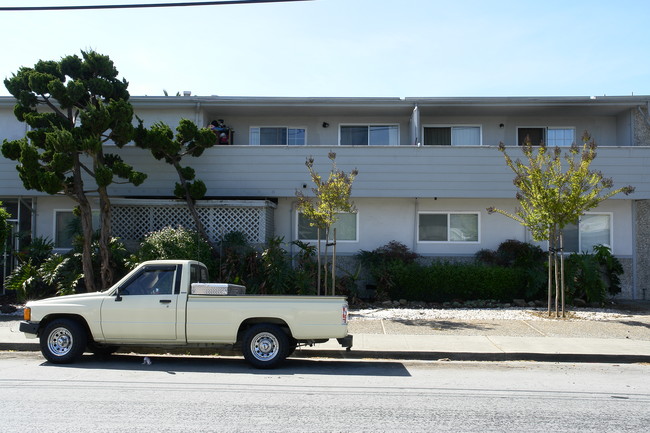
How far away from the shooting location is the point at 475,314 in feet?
46.5

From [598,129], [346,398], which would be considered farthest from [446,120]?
[346,398]

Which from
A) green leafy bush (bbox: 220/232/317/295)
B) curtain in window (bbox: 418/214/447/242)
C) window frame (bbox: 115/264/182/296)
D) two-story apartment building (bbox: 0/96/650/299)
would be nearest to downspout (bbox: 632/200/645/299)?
two-story apartment building (bbox: 0/96/650/299)

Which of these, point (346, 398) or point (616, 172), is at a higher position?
point (616, 172)

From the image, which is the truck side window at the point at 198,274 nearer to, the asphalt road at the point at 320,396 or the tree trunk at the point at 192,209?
the asphalt road at the point at 320,396

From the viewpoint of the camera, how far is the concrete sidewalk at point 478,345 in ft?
32.5

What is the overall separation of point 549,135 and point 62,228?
14713mm

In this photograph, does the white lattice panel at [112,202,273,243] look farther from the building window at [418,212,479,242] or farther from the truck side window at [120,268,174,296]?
the truck side window at [120,268,174,296]

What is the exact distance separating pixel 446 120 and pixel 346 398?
13.0 m

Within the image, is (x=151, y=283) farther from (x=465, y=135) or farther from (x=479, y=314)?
(x=465, y=135)

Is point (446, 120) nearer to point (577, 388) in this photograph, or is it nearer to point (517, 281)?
point (517, 281)

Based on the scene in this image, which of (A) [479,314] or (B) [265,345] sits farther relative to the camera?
(A) [479,314]

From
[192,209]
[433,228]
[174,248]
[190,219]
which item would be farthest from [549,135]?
[174,248]

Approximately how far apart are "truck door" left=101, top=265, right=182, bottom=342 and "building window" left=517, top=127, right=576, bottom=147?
12959 millimetres

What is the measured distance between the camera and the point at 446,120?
18516 millimetres
